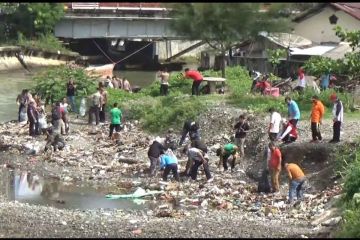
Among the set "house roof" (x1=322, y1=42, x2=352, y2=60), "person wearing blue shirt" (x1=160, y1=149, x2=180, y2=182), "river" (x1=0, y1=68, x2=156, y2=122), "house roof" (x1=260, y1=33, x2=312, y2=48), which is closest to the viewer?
"person wearing blue shirt" (x1=160, y1=149, x2=180, y2=182)

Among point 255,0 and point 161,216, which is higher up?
point 255,0

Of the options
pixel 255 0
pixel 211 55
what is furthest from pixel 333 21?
pixel 255 0

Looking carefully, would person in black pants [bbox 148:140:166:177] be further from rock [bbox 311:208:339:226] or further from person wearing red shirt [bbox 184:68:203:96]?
person wearing red shirt [bbox 184:68:203:96]

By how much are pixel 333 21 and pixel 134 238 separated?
32.5 meters

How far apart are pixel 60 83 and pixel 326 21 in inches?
781

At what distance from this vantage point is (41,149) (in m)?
24.2

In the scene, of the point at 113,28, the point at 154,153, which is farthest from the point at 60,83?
the point at 113,28

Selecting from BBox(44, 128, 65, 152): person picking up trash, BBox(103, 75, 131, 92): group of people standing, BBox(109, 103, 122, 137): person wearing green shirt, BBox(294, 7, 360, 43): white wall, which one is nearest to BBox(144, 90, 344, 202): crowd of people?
BBox(109, 103, 122, 137): person wearing green shirt

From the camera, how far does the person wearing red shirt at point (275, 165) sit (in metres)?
19.1

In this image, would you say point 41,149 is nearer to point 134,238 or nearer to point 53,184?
point 53,184

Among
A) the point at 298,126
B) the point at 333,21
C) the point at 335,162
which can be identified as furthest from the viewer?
the point at 333,21

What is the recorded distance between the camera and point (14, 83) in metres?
46.0

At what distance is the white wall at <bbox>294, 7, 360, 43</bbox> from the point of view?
44562 millimetres

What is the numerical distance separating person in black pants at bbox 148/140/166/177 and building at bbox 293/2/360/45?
24437 mm
